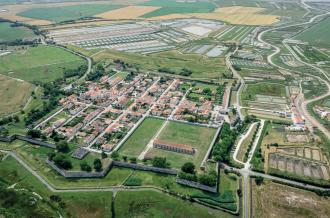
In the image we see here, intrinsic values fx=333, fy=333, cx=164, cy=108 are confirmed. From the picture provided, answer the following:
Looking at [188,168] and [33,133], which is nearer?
[188,168]

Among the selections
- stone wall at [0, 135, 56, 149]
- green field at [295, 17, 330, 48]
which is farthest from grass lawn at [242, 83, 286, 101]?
stone wall at [0, 135, 56, 149]

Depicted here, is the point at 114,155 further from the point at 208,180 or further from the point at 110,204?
the point at 208,180

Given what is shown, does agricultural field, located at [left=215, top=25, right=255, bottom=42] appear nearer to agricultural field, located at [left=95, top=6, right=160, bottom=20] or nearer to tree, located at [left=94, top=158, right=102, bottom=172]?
agricultural field, located at [left=95, top=6, right=160, bottom=20]

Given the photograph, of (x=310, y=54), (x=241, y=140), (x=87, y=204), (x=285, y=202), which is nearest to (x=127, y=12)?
(x=310, y=54)

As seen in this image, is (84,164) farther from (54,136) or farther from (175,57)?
(175,57)

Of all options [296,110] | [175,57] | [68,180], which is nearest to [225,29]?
[175,57]
